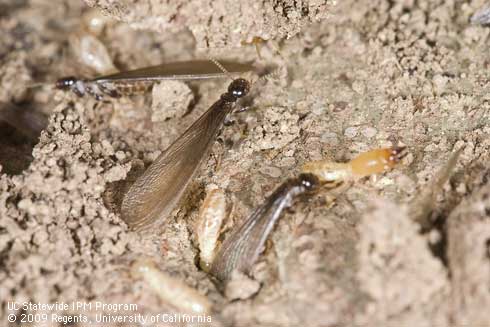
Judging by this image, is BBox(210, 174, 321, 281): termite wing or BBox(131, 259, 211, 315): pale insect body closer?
BBox(131, 259, 211, 315): pale insect body

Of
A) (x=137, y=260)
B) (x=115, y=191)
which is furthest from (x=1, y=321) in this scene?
(x=115, y=191)

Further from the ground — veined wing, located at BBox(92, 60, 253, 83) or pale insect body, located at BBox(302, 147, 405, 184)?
veined wing, located at BBox(92, 60, 253, 83)

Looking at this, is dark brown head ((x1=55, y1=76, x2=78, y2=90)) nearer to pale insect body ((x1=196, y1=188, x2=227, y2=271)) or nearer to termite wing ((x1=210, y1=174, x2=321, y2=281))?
pale insect body ((x1=196, y1=188, x2=227, y2=271))

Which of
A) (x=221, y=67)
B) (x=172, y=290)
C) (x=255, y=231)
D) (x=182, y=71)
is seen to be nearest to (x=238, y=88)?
(x=221, y=67)

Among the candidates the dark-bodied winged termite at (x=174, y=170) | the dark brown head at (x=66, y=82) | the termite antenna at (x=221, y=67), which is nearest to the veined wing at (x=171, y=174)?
the dark-bodied winged termite at (x=174, y=170)

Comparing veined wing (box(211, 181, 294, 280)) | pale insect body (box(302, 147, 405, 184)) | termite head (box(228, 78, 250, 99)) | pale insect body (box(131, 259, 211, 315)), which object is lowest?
pale insect body (box(131, 259, 211, 315))

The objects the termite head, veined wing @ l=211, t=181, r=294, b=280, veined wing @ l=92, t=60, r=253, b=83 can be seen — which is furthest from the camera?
veined wing @ l=92, t=60, r=253, b=83

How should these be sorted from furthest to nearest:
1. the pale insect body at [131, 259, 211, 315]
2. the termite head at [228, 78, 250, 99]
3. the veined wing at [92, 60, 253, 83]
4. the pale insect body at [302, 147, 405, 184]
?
1. the veined wing at [92, 60, 253, 83]
2. the termite head at [228, 78, 250, 99]
3. the pale insect body at [302, 147, 405, 184]
4. the pale insect body at [131, 259, 211, 315]

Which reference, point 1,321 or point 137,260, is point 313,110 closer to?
point 137,260

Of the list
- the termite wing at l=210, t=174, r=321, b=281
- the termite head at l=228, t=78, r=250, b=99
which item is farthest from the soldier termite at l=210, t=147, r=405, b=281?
the termite head at l=228, t=78, r=250, b=99
